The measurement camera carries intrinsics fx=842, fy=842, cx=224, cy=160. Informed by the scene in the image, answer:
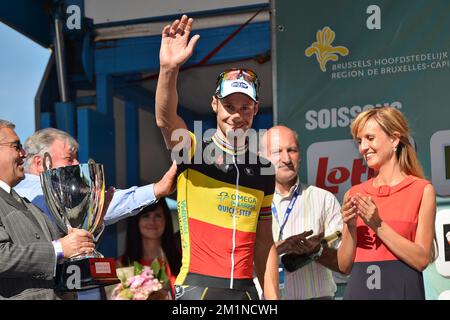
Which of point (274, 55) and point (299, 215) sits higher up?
point (274, 55)

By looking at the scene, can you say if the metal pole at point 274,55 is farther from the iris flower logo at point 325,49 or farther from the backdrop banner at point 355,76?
the iris flower logo at point 325,49

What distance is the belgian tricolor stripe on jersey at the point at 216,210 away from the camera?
2854 millimetres

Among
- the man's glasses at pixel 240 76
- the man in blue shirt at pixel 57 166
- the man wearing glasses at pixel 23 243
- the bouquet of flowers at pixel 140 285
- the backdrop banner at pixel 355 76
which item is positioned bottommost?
the bouquet of flowers at pixel 140 285

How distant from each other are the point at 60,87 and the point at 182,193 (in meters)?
2.84

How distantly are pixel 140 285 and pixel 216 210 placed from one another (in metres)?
2.11

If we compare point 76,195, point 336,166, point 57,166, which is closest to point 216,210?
point 76,195

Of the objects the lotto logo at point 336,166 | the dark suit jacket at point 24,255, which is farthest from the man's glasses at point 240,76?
the lotto logo at point 336,166

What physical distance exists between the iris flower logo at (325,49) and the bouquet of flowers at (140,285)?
1581 millimetres

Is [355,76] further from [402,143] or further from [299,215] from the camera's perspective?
[402,143]

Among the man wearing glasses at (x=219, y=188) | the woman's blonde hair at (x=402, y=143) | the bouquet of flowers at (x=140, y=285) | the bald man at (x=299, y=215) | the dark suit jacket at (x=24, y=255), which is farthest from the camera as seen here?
the bouquet of flowers at (x=140, y=285)

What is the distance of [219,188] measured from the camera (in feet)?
9.53

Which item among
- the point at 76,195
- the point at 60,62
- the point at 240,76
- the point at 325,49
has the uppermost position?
the point at 60,62

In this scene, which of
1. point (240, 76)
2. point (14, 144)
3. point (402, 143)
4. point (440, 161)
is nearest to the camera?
point (240, 76)

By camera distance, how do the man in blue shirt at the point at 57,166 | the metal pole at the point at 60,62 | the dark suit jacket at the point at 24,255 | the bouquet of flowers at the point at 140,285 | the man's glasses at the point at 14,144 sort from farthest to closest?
1. the metal pole at the point at 60,62
2. the bouquet of flowers at the point at 140,285
3. the man in blue shirt at the point at 57,166
4. the man's glasses at the point at 14,144
5. the dark suit jacket at the point at 24,255
